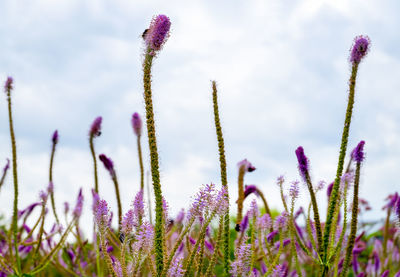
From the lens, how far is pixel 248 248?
1993 millimetres

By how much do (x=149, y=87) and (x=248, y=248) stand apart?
2.57 feet

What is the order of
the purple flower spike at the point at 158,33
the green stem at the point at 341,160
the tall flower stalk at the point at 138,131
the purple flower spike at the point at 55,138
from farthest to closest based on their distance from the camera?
the purple flower spike at the point at 55,138
the tall flower stalk at the point at 138,131
the green stem at the point at 341,160
the purple flower spike at the point at 158,33

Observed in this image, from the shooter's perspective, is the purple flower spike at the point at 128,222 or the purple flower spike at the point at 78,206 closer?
the purple flower spike at the point at 128,222

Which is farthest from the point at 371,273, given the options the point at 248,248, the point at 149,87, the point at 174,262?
the point at 149,87

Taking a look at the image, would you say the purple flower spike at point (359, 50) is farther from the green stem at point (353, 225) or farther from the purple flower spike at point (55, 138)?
the purple flower spike at point (55, 138)

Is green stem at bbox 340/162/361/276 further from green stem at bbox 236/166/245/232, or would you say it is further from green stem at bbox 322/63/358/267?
green stem at bbox 236/166/245/232

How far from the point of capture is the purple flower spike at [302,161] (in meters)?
2.28

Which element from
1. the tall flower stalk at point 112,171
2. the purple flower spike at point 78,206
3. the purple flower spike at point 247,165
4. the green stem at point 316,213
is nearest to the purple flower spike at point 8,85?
the tall flower stalk at point 112,171

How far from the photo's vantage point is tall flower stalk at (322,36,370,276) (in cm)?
211

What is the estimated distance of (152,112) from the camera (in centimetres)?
152

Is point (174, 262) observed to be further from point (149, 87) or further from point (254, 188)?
point (254, 188)

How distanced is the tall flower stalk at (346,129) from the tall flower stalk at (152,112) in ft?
2.81

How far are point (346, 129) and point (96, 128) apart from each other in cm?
203

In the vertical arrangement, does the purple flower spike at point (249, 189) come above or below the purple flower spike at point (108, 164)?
below
